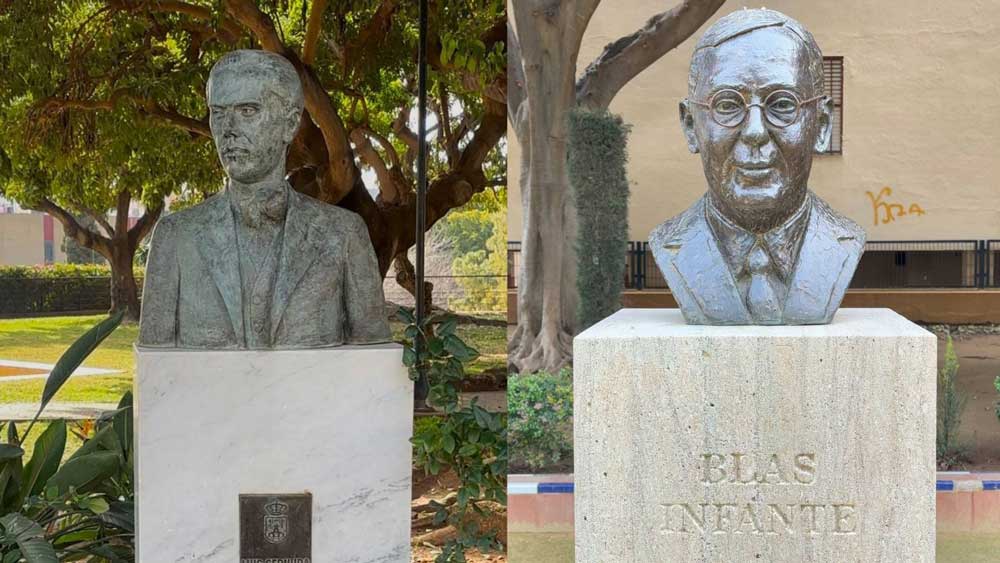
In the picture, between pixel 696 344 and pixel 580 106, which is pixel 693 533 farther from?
pixel 580 106

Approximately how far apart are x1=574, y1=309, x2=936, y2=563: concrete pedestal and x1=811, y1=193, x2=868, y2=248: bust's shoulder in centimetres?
34

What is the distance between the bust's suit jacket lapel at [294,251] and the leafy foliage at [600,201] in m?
1.88

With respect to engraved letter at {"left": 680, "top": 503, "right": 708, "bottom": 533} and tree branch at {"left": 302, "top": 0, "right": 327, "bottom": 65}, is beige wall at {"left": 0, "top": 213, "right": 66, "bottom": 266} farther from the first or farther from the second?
engraved letter at {"left": 680, "top": 503, "right": 708, "bottom": 533}

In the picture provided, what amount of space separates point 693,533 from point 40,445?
7.94 feet

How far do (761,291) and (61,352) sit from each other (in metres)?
5.52

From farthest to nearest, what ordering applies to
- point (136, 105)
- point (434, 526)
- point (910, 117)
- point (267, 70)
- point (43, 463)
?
point (136, 105) < point (434, 526) < point (910, 117) < point (43, 463) < point (267, 70)

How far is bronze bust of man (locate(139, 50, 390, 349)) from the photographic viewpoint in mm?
3115

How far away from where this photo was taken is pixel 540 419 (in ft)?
16.1

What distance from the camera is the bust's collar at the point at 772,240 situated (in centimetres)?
302

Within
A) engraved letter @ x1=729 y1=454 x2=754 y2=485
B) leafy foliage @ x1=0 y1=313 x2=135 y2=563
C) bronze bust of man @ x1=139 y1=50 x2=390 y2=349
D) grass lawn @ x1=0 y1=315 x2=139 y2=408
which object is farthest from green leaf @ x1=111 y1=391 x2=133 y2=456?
grass lawn @ x1=0 y1=315 x2=139 y2=408

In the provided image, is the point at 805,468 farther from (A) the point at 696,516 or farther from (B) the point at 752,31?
(B) the point at 752,31

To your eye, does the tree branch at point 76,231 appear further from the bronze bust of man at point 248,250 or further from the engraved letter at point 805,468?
the engraved letter at point 805,468

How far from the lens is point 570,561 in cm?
476

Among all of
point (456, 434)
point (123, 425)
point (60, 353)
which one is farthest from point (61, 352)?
point (456, 434)
